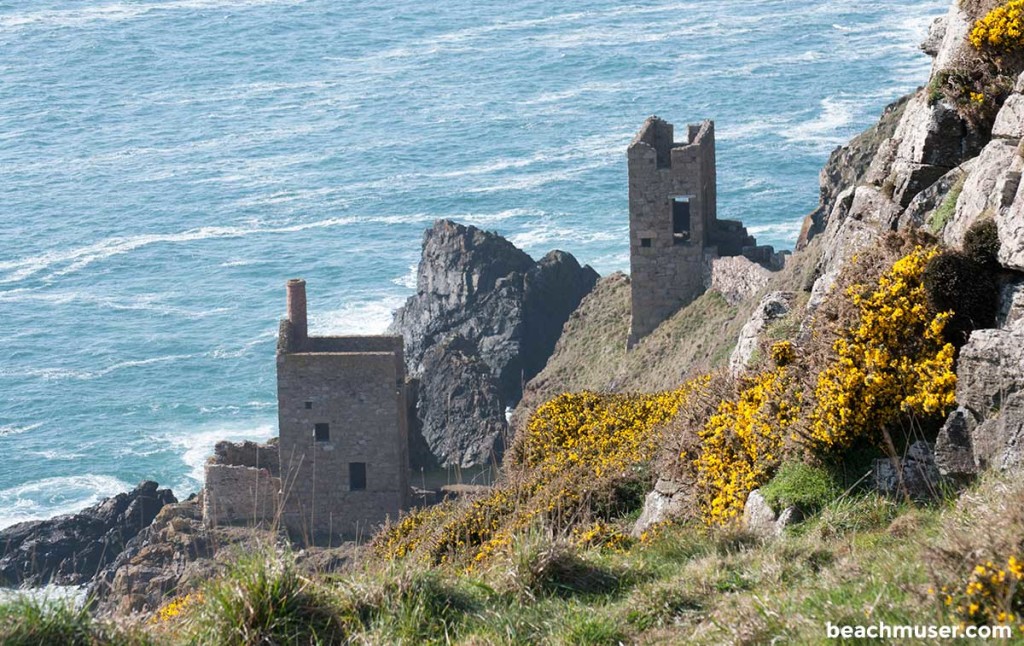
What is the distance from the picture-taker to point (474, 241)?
236 ft

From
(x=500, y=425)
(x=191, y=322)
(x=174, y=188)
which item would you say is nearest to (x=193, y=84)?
(x=174, y=188)

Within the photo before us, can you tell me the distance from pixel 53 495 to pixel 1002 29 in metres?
53.6

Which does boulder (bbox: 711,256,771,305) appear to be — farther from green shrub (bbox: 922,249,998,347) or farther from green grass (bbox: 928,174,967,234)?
green shrub (bbox: 922,249,998,347)

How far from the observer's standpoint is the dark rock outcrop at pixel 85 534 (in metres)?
53.5

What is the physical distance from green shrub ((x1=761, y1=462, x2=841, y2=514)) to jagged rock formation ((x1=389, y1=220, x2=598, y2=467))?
4425cm

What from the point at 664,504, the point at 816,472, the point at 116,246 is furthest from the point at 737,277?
the point at 116,246

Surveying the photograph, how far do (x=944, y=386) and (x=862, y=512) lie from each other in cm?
175

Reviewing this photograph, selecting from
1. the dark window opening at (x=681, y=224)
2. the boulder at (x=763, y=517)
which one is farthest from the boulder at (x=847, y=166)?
the boulder at (x=763, y=517)

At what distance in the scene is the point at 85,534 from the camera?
5544cm

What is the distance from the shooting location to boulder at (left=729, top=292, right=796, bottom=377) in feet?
65.1

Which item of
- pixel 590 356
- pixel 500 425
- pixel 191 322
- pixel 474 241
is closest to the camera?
pixel 590 356

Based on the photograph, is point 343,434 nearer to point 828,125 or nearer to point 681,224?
point 681,224

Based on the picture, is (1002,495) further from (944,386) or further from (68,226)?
(68,226)

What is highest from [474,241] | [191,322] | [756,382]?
[756,382]
